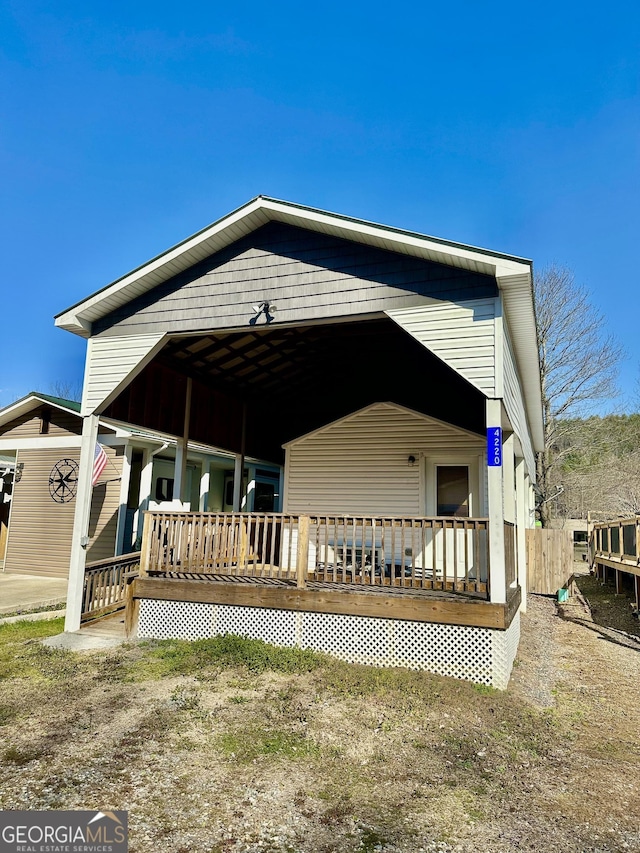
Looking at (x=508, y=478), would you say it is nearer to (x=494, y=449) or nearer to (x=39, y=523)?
(x=494, y=449)

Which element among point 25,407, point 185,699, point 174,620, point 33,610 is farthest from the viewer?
point 25,407

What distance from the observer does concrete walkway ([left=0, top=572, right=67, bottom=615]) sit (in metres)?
9.48

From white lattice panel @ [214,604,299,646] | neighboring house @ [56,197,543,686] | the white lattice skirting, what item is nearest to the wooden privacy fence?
neighboring house @ [56,197,543,686]

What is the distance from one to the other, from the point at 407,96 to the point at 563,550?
1432 centimetres

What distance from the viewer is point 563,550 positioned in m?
13.4

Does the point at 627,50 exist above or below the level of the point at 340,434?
above

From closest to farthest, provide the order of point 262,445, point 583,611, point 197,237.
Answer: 1. point 197,237
2. point 583,611
3. point 262,445

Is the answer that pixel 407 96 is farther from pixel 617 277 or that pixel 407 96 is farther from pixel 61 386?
pixel 61 386

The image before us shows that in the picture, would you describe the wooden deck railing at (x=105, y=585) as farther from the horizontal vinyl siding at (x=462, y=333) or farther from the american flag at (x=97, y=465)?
the horizontal vinyl siding at (x=462, y=333)

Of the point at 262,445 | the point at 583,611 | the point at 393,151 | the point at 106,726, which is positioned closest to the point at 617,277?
the point at 393,151

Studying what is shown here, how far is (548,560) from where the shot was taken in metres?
13.7

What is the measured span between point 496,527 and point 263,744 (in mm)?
3458

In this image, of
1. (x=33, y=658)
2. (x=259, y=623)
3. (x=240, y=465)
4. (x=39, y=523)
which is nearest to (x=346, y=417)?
(x=240, y=465)

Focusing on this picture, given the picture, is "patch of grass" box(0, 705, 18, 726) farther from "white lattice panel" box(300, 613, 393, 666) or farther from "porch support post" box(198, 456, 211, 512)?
"porch support post" box(198, 456, 211, 512)
